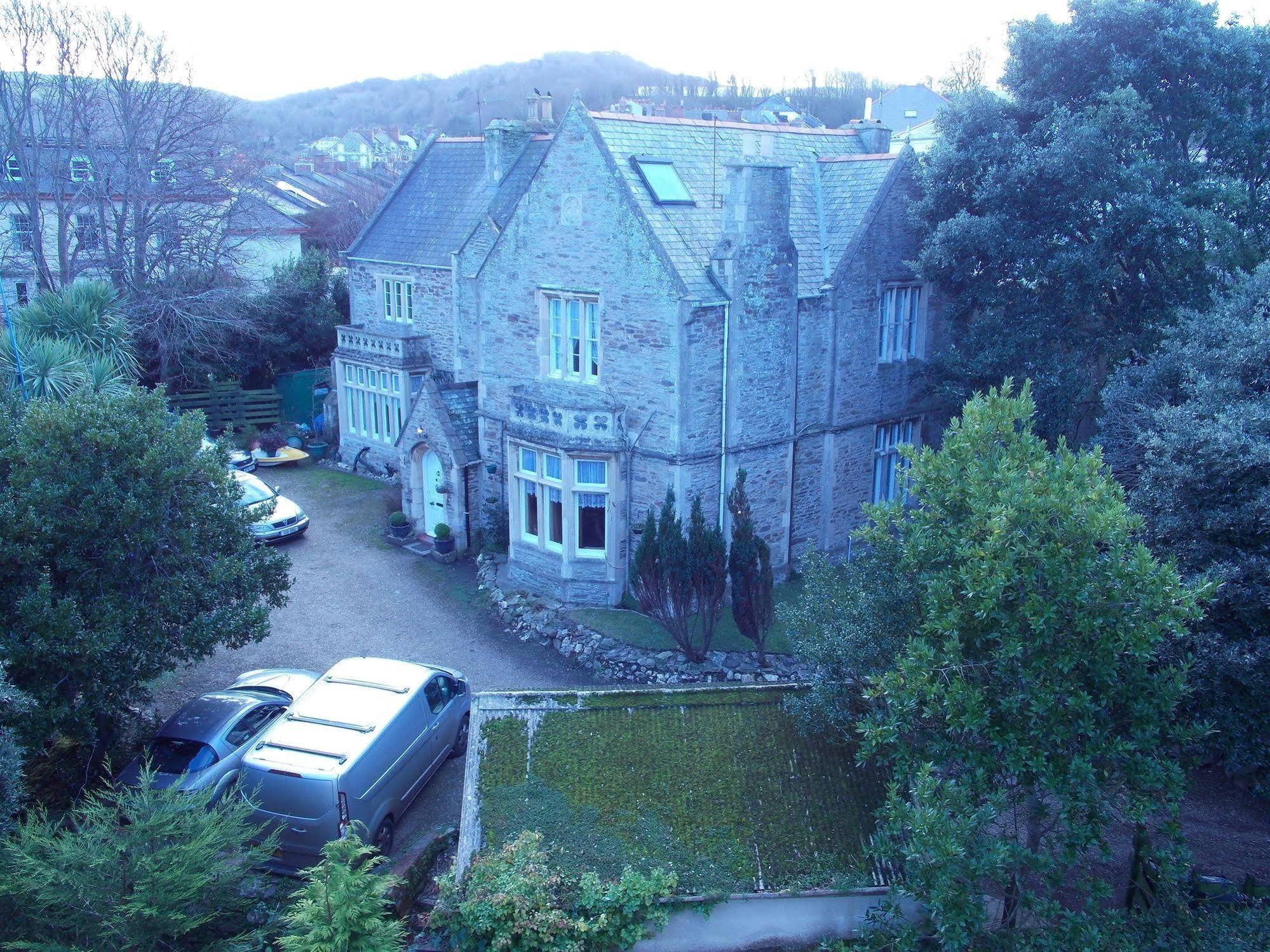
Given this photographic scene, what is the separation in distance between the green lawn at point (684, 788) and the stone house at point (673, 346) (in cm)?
745

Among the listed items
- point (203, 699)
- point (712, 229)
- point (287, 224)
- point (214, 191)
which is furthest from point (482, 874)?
point (287, 224)

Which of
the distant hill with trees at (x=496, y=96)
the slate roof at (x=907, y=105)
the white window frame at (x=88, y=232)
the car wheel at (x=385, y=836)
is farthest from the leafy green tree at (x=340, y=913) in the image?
the distant hill with trees at (x=496, y=96)

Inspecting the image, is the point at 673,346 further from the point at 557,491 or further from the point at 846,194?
the point at 846,194

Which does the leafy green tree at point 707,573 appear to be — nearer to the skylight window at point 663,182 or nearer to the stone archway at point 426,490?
the skylight window at point 663,182

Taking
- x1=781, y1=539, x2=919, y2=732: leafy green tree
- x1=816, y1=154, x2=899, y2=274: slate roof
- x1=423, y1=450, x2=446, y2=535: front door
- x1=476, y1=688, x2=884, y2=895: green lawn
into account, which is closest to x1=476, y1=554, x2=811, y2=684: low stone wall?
x1=476, y1=688, x2=884, y2=895: green lawn

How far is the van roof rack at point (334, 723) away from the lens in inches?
526

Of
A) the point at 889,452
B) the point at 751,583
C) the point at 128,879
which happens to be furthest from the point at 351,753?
the point at 889,452

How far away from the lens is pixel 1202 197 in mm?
19172

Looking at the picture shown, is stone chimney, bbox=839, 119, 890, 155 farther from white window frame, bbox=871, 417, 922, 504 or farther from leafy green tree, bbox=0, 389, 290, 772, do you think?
leafy green tree, bbox=0, 389, 290, 772

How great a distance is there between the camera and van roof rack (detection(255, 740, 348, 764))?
499 inches

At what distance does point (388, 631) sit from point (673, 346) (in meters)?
8.76

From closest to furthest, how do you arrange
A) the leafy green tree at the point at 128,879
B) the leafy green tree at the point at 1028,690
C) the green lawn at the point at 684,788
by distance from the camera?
1. the leafy green tree at the point at 1028,690
2. the leafy green tree at the point at 128,879
3. the green lawn at the point at 684,788

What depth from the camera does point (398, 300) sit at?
103 ft

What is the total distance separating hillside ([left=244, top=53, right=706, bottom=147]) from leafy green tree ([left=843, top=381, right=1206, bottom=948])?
349 ft
